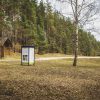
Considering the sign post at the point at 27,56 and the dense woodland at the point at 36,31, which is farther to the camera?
the dense woodland at the point at 36,31

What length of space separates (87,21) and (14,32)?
55.6 meters

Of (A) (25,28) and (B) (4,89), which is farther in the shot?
(A) (25,28)

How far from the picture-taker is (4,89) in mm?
13359

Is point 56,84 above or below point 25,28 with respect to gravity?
below

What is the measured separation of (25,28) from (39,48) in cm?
799

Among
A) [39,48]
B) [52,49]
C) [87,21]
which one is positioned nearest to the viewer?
[87,21]

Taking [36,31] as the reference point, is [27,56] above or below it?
below

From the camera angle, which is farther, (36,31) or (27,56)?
(36,31)

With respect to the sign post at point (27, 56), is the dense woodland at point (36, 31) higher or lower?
higher

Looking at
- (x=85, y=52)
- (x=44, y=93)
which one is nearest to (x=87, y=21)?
(x=44, y=93)

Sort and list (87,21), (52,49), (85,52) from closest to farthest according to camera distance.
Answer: (87,21) → (52,49) → (85,52)

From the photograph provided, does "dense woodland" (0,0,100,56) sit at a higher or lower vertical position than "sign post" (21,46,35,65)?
higher

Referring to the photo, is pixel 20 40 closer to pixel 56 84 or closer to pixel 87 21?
pixel 87 21

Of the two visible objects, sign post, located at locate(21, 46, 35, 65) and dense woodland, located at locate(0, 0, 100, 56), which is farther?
dense woodland, located at locate(0, 0, 100, 56)
